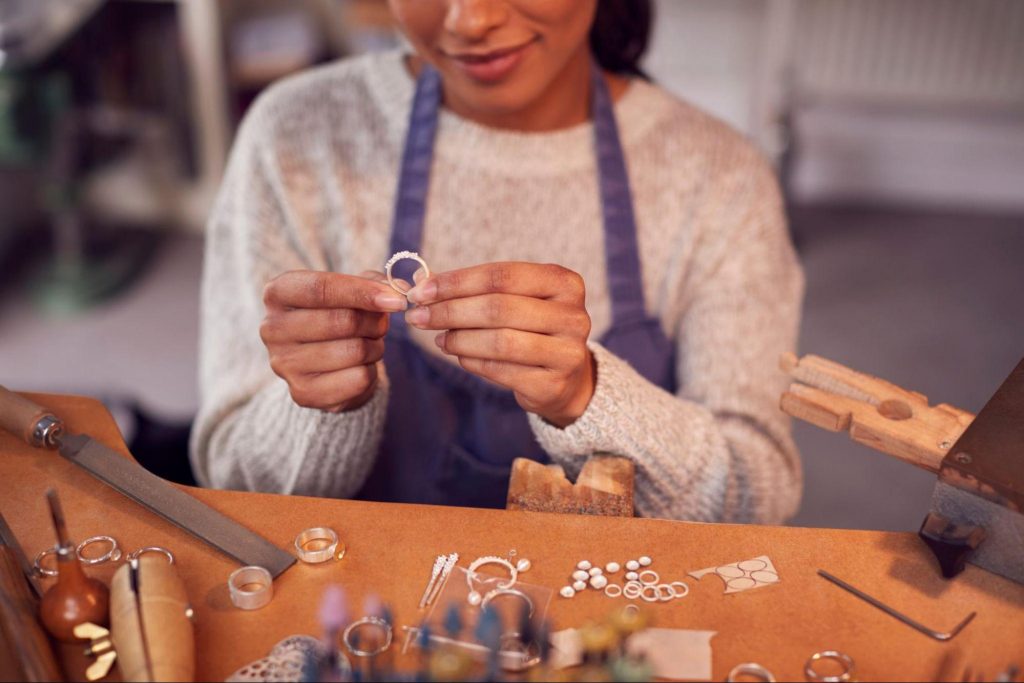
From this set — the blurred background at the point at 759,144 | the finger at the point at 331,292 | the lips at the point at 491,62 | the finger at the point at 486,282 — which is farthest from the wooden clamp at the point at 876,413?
the blurred background at the point at 759,144

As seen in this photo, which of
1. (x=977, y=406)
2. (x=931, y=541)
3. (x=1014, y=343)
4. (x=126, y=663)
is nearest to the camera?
(x=126, y=663)

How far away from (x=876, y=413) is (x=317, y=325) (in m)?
0.46

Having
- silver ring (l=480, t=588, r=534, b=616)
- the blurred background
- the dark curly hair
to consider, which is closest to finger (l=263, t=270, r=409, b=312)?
silver ring (l=480, t=588, r=534, b=616)

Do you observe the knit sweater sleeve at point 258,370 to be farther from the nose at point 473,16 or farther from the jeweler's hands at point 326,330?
the nose at point 473,16

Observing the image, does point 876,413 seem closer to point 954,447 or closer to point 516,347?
point 954,447

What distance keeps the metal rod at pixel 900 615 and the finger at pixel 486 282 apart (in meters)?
0.32

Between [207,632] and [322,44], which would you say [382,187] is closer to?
[207,632]

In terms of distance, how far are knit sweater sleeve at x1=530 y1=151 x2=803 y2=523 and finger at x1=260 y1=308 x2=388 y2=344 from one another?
0.18 metres

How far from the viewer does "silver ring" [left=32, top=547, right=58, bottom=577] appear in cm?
71

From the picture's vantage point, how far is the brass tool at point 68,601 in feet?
2.13

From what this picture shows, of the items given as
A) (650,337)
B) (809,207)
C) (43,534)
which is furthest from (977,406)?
(43,534)

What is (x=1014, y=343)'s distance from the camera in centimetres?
263

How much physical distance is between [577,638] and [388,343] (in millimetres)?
599

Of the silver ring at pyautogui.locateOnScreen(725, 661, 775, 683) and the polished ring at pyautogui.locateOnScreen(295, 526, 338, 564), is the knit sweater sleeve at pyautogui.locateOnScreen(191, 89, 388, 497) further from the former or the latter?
the silver ring at pyautogui.locateOnScreen(725, 661, 775, 683)
